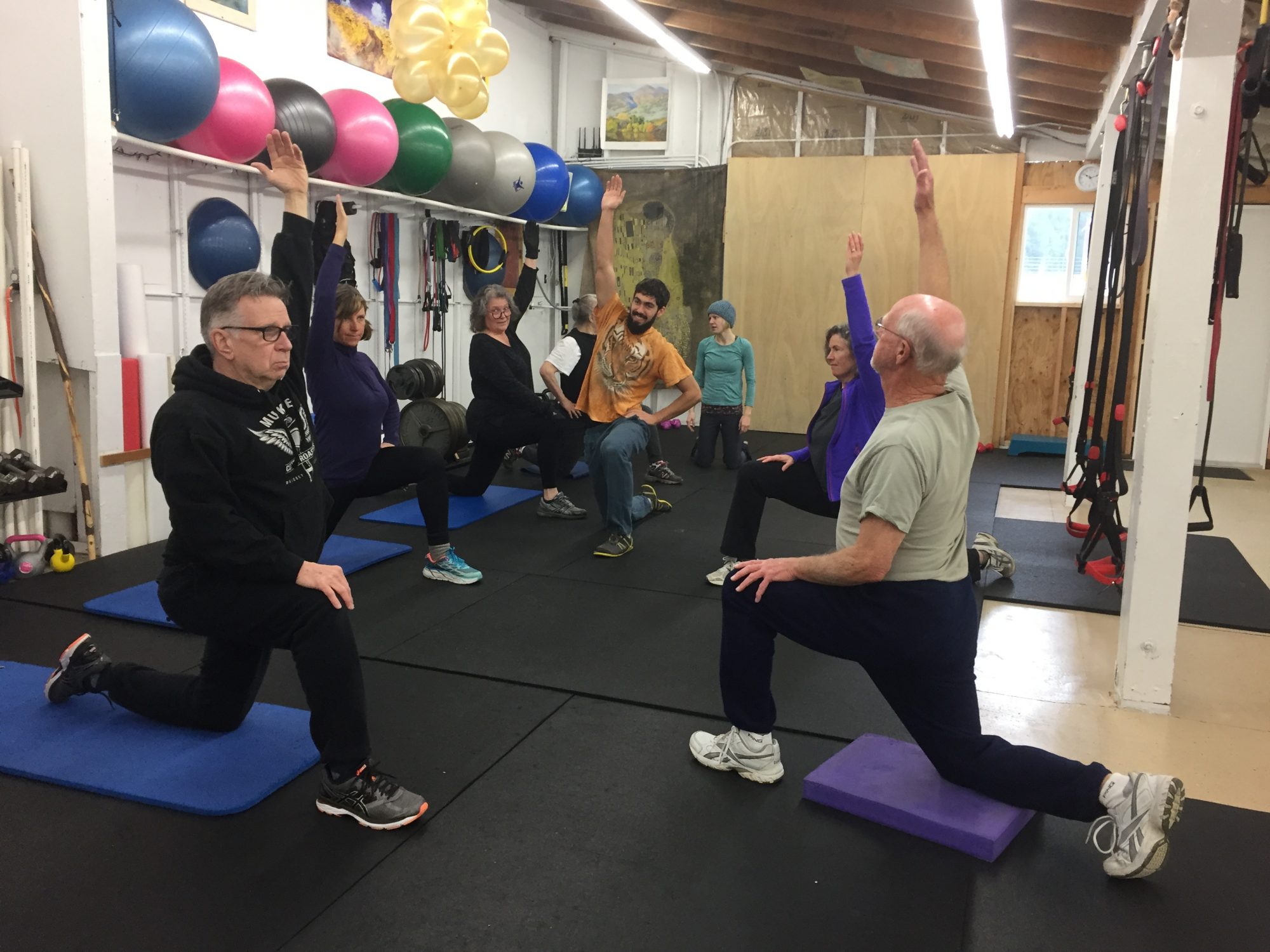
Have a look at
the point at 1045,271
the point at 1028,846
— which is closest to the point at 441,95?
the point at 1028,846

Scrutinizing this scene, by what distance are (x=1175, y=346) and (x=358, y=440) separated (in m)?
3.03

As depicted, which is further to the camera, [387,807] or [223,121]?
[223,121]

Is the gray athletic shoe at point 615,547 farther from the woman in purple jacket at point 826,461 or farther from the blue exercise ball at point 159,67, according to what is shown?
the blue exercise ball at point 159,67

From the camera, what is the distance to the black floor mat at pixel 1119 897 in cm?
198

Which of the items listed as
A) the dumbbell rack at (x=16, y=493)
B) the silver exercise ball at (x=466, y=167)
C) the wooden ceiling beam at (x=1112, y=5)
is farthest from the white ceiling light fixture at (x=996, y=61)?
the dumbbell rack at (x=16, y=493)

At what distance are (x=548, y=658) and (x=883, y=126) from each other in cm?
758

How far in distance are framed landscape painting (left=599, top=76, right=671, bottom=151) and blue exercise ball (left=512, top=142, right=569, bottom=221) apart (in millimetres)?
1948

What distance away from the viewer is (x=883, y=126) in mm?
9430

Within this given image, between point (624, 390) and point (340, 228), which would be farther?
point (624, 390)

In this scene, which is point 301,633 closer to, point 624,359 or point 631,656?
point 631,656

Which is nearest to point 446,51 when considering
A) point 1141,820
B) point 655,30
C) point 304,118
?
point 304,118

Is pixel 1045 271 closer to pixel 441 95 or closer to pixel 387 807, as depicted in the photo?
pixel 441 95

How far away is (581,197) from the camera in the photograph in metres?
8.86

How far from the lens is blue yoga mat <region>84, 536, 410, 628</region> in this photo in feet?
12.4
